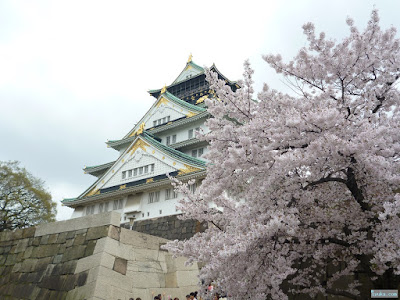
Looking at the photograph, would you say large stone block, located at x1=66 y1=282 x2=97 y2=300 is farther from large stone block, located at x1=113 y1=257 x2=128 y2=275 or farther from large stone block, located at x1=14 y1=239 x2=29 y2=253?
large stone block, located at x1=14 y1=239 x2=29 y2=253

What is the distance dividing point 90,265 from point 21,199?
22032 mm

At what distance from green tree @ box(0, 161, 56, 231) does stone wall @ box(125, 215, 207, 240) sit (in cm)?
1186

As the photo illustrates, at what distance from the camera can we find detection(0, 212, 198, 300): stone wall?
9.78 metres

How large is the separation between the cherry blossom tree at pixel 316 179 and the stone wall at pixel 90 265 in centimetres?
307

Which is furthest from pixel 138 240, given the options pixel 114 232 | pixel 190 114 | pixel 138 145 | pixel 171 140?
pixel 171 140

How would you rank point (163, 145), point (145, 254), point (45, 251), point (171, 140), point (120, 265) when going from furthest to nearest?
1. point (171, 140)
2. point (163, 145)
3. point (45, 251)
4. point (145, 254)
5. point (120, 265)

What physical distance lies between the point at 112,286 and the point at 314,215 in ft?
20.0

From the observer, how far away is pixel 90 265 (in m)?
9.95

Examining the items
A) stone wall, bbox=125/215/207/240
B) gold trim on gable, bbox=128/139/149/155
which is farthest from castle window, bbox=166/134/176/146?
stone wall, bbox=125/215/207/240

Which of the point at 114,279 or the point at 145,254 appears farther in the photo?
the point at 145,254

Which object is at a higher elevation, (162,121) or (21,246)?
(162,121)

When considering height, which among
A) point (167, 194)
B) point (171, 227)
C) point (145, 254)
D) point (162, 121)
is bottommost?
point (145, 254)

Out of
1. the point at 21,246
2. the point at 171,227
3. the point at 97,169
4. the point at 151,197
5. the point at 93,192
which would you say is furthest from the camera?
the point at 97,169

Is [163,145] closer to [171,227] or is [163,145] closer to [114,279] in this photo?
[171,227]
